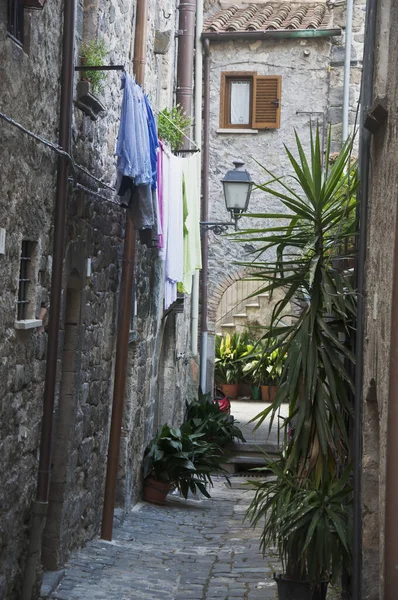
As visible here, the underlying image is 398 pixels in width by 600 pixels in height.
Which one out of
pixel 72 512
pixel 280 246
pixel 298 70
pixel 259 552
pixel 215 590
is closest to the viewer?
pixel 280 246

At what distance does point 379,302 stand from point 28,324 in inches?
83.7

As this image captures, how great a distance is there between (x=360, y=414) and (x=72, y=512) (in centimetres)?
274

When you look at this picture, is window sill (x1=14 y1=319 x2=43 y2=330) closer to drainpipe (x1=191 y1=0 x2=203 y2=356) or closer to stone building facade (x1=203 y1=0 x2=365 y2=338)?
drainpipe (x1=191 y1=0 x2=203 y2=356)

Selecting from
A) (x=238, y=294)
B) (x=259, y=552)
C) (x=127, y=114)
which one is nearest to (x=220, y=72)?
(x=238, y=294)

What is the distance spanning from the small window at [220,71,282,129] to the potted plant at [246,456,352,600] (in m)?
9.78

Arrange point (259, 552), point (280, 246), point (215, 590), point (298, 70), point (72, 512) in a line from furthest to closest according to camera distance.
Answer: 1. point (298, 70)
2. point (259, 552)
3. point (72, 512)
4. point (215, 590)
5. point (280, 246)

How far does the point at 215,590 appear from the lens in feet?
23.1

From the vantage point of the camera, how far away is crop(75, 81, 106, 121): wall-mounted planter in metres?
7.11

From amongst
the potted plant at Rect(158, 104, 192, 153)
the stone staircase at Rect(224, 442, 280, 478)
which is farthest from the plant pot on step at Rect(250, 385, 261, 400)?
the potted plant at Rect(158, 104, 192, 153)

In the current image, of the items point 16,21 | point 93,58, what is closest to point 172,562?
point 93,58

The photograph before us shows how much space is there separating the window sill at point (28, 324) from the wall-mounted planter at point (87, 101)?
1.84 meters

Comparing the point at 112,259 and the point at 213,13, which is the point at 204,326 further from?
the point at 112,259

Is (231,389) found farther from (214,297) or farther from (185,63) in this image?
(185,63)

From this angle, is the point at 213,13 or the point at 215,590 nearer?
the point at 215,590
